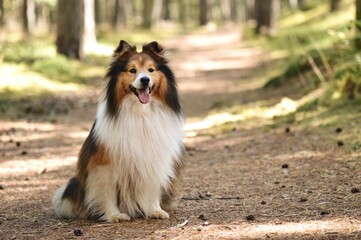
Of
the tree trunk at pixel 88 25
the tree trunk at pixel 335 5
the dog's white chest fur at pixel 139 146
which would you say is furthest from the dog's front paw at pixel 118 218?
the tree trunk at pixel 335 5

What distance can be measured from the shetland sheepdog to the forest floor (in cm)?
20

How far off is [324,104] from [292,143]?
204cm

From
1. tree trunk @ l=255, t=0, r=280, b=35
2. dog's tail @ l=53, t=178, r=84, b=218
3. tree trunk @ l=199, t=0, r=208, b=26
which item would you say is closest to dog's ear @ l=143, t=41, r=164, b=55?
dog's tail @ l=53, t=178, r=84, b=218

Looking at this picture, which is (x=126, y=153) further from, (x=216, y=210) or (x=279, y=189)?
(x=279, y=189)

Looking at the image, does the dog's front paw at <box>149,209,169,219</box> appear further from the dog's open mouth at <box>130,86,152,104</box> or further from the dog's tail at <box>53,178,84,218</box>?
the dog's open mouth at <box>130,86,152,104</box>

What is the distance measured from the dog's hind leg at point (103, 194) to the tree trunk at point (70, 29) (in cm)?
1255

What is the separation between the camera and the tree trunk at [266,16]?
26.3 metres

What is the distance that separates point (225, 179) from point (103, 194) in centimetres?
238

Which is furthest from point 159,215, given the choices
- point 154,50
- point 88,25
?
point 88,25

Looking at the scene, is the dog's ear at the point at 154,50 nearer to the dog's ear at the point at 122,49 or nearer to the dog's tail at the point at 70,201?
the dog's ear at the point at 122,49

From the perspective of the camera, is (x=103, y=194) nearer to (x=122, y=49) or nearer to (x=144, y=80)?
(x=144, y=80)

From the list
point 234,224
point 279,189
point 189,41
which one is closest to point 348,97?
point 279,189

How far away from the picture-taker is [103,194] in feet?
17.8

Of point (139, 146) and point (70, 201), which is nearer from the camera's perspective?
point (139, 146)
